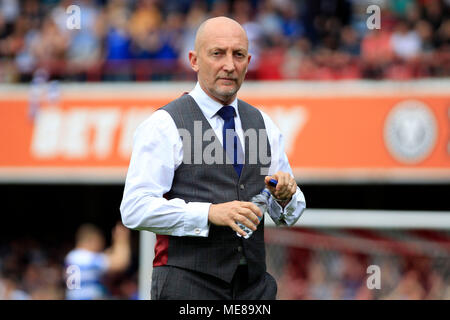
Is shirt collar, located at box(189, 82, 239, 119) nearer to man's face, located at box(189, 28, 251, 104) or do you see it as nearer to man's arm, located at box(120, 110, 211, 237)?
man's face, located at box(189, 28, 251, 104)

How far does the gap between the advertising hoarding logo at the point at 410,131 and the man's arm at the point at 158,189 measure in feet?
20.8

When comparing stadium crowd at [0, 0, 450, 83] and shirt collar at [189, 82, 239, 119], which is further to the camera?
stadium crowd at [0, 0, 450, 83]

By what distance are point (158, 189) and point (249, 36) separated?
756 cm

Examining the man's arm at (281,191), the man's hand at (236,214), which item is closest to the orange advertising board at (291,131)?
the man's arm at (281,191)

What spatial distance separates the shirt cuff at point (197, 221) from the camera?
2.89 metres

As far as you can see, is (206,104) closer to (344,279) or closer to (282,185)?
(282,185)

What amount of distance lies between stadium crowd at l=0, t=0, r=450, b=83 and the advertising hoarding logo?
0.42m

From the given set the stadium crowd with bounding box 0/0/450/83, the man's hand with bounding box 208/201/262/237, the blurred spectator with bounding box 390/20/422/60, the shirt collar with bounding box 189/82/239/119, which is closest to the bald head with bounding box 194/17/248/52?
the shirt collar with bounding box 189/82/239/119

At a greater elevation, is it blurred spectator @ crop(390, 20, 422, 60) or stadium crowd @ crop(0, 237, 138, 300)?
blurred spectator @ crop(390, 20, 422, 60)

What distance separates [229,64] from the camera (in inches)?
121

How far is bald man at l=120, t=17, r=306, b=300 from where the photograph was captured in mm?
2932

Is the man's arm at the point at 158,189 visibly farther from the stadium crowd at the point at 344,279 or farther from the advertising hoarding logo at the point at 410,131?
the advertising hoarding logo at the point at 410,131

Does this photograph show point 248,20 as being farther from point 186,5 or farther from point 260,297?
point 260,297

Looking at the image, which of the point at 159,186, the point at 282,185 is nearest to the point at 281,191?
the point at 282,185
